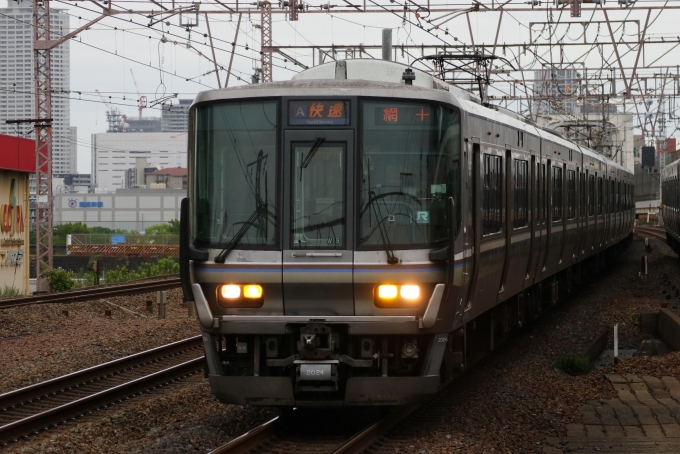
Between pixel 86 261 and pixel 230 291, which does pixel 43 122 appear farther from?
pixel 86 261

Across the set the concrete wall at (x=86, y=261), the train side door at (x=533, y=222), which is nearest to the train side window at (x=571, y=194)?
the train side door at (x=533, y=222)

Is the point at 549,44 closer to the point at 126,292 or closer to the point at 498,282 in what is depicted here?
the point at 126,292

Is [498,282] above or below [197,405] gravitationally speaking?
above

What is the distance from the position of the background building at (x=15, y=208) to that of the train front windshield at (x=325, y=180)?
2271 centimetres

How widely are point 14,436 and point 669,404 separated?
222 inches

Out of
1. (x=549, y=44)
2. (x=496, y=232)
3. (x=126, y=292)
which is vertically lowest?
(x=126, y=292)

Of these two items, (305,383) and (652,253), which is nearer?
(305,383)

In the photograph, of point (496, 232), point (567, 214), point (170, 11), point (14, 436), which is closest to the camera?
point (14, 436)

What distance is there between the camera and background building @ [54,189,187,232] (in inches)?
5138

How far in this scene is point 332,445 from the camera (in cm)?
833

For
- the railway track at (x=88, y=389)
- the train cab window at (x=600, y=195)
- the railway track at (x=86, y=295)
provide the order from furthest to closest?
1. the train cab window at (x=600, y=195)
2. the railway track at (x=86, y=295)
3. the railway track at (x=88, y=389)

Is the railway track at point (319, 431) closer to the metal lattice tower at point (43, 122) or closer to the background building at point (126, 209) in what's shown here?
the metal lattice tower at point (43, 122)

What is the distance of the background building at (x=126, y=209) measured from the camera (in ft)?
428

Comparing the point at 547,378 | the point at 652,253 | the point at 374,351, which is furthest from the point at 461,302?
the point at 652,253
